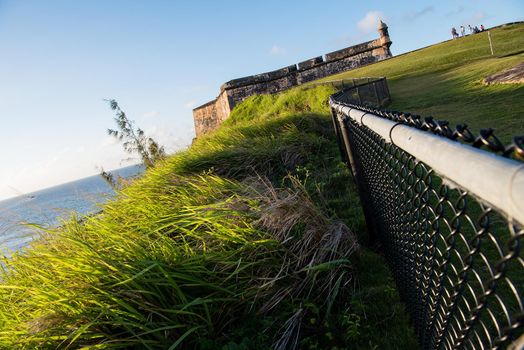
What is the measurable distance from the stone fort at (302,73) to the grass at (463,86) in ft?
3.46

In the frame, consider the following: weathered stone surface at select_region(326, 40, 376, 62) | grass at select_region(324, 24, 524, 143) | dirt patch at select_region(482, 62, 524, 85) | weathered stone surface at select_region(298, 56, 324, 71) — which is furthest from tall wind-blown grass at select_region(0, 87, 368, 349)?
weathered stone surface at select_region(326, 40, 376, 62)

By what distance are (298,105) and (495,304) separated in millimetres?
10403

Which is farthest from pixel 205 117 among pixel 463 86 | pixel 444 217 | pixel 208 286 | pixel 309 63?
pixel 444 217

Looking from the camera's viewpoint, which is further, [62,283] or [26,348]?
[62,283]

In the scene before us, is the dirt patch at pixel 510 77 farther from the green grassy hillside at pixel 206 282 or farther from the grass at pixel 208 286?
the grass at pixel 208 286

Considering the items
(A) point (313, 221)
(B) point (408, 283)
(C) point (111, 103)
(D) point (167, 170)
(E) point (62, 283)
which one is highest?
(C) point (111, 103)

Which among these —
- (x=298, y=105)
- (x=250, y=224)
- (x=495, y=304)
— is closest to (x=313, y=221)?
(x=250, y=224)

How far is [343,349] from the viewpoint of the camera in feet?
7.63

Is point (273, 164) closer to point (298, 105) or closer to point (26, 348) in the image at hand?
point (26, 348)

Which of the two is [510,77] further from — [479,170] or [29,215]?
[479,170]

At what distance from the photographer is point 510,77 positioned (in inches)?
389

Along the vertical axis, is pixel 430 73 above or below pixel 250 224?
above

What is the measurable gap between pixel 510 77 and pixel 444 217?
10.5m

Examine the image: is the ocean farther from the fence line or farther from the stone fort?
the stone fort
